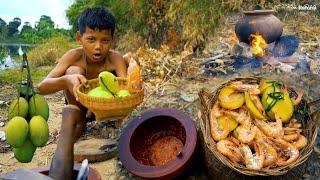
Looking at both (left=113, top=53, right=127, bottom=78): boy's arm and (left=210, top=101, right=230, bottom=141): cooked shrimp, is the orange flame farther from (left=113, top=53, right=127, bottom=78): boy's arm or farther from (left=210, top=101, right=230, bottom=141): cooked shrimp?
(left=210, top=101, right=230, bottom=141): cooked shrimp

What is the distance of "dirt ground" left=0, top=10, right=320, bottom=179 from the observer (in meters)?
3.81

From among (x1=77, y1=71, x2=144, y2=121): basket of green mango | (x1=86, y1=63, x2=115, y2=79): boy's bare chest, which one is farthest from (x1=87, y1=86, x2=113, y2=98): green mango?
(x1=86, y1=63, x2=115, y2=79): boy's bare chest

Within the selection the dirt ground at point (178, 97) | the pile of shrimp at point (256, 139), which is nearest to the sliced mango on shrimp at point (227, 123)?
the pile of shrimp at point (256, 139)

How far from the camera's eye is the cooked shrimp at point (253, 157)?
9.34 ft

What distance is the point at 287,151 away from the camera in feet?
9.74

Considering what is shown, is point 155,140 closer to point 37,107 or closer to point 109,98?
point 109,98

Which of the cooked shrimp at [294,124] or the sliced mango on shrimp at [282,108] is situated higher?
the sliced mango on shrimp at [282,108]

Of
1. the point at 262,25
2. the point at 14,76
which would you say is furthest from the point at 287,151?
the point at 14,76

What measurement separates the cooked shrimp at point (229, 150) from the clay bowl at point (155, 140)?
0.31 meters

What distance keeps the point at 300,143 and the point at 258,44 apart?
→ 2.91 meters

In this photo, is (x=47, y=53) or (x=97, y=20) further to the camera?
(x=47, y=53)

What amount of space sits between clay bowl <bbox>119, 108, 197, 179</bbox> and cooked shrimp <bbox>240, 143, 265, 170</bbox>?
44cm

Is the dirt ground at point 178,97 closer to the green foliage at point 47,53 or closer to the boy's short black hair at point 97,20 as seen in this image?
the boy's short black hair at point 97,20

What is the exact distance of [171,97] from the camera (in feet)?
16.0
